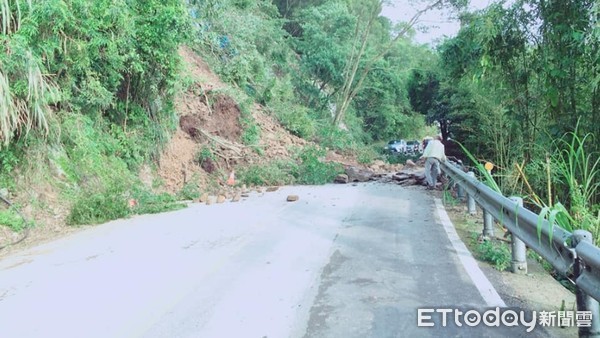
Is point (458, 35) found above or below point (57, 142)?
above

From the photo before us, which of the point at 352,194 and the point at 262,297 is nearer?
the point at 262,297

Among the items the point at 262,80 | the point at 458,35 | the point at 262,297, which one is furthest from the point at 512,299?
the point at 262,80

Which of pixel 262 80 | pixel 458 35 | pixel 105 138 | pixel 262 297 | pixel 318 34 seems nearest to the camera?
pixel 262 297

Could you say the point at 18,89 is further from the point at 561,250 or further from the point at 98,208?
the point at 561,250

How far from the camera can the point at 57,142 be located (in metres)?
9.65

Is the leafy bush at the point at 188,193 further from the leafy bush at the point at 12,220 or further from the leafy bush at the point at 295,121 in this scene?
A: the leafy bush at the point at 295,121

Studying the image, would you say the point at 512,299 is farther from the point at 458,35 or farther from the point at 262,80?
the point at 262,80

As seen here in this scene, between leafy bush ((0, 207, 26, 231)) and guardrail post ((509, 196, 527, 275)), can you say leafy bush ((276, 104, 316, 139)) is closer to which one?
leafy bush ((0, 207, 26, 231))

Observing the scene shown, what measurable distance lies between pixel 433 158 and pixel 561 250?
8992mm

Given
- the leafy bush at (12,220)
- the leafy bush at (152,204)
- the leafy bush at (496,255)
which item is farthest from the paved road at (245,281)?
the leafy bush at (152,204)

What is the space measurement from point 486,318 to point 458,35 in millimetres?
7859

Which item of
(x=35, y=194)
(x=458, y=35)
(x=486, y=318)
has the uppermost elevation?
(x=458, y=35)

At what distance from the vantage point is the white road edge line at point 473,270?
167 inches

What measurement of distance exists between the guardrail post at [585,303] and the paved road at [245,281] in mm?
452
